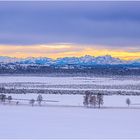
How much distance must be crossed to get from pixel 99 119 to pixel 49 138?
30.2 ft

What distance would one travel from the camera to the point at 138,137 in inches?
979

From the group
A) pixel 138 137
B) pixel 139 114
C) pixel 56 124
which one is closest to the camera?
pixel 138 137

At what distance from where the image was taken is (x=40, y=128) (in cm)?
2919

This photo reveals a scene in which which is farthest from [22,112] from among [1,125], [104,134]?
[104,134]

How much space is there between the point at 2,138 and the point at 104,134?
5.63 meters

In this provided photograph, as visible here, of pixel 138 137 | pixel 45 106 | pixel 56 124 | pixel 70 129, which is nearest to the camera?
pixel 138 137

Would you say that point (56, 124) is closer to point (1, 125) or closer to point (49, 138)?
point (1, 125)

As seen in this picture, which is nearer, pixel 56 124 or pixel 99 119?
pixel 56 124

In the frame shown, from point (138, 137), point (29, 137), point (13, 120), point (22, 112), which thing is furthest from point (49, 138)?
point (22, 112)

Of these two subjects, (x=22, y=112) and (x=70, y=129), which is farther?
(x=22, y=112)

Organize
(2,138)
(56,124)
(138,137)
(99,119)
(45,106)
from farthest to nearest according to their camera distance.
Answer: (45,106)
(99,119)
(56,124)
(138,137)
(2,138)

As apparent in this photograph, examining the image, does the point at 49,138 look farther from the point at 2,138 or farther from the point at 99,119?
the point at 99,119

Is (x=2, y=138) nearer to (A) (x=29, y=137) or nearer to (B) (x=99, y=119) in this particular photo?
(A) (x=29, y=137)

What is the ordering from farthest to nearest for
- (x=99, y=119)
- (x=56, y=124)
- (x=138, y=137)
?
1. (x=99, y=119)
2. (x=56, y=124)
3. (x=138, y=137)
